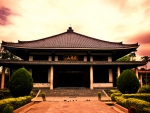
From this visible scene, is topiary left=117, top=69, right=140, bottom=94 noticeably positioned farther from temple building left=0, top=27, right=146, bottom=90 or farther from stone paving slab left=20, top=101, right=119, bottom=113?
temple building left=0, top=27, right=146, bottom=90

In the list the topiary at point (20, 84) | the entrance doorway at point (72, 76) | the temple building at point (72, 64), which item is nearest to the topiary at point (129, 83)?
the temple building at point (72, 64)

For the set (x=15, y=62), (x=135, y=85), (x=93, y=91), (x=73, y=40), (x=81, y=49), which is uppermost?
(x=73, y=40)

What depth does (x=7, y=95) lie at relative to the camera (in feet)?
54.6

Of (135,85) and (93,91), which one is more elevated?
(135,85)

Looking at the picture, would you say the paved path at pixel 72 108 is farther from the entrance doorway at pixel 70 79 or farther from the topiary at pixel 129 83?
the entrance doorway at pixel 70 79

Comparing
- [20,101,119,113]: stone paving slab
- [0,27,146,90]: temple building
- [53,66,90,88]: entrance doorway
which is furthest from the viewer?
[53,66,90,88]: entrance doorway

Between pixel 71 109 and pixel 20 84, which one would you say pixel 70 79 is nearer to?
pixel 20 84

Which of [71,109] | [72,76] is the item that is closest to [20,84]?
[71,109]

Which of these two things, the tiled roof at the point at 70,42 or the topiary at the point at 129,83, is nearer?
the topiary at the point at 129,83

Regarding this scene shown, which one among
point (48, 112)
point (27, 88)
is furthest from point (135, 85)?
point (27, 88)

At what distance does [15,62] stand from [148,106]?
1724 centimetres

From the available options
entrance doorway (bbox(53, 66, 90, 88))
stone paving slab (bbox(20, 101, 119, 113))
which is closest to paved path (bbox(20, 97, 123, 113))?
stone paving slab (bbox(20, 101, 119, 113))

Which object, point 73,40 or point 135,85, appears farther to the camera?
point 73,40

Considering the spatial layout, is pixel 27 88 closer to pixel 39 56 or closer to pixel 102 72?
pixel 39 56
